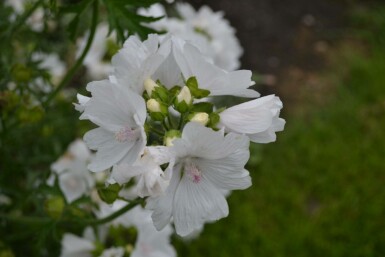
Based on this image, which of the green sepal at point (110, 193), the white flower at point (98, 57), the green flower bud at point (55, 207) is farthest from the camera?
the white flower at point (98, 57)

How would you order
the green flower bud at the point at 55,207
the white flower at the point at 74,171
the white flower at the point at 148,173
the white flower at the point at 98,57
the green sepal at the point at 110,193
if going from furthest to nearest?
1. the white flower at the point at 98,57
2. the white flower at the point at 74,171
3. the green flower bud at the point at 55,207
4. the green sepal at the point at 110,193
5. the white flower at the point at 148,173

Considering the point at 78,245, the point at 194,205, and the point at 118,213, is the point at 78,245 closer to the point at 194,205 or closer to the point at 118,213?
the point at 118,213

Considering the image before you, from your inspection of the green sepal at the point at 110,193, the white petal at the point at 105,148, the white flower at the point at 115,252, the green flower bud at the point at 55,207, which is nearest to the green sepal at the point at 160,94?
the white petal at the point at 105,148

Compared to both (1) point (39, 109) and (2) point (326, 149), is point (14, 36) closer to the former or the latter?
(1) point (39, 109)

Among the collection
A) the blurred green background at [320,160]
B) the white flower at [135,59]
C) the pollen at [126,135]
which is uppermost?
the white flower at [135,59]

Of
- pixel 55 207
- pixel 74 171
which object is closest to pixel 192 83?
pixel 55 207

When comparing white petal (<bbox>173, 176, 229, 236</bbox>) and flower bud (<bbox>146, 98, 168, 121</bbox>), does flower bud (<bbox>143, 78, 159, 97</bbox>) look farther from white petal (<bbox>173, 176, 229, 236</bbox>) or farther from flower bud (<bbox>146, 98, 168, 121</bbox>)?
white petal (<bbox>173, 176, 229, 236</bbox>)

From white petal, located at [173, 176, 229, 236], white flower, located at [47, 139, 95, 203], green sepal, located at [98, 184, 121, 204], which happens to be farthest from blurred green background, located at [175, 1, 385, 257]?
white petal, located at [173, 176, 229, 236]

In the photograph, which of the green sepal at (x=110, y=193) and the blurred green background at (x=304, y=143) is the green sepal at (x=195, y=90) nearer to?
the green sepal at (x=110, y=193)
